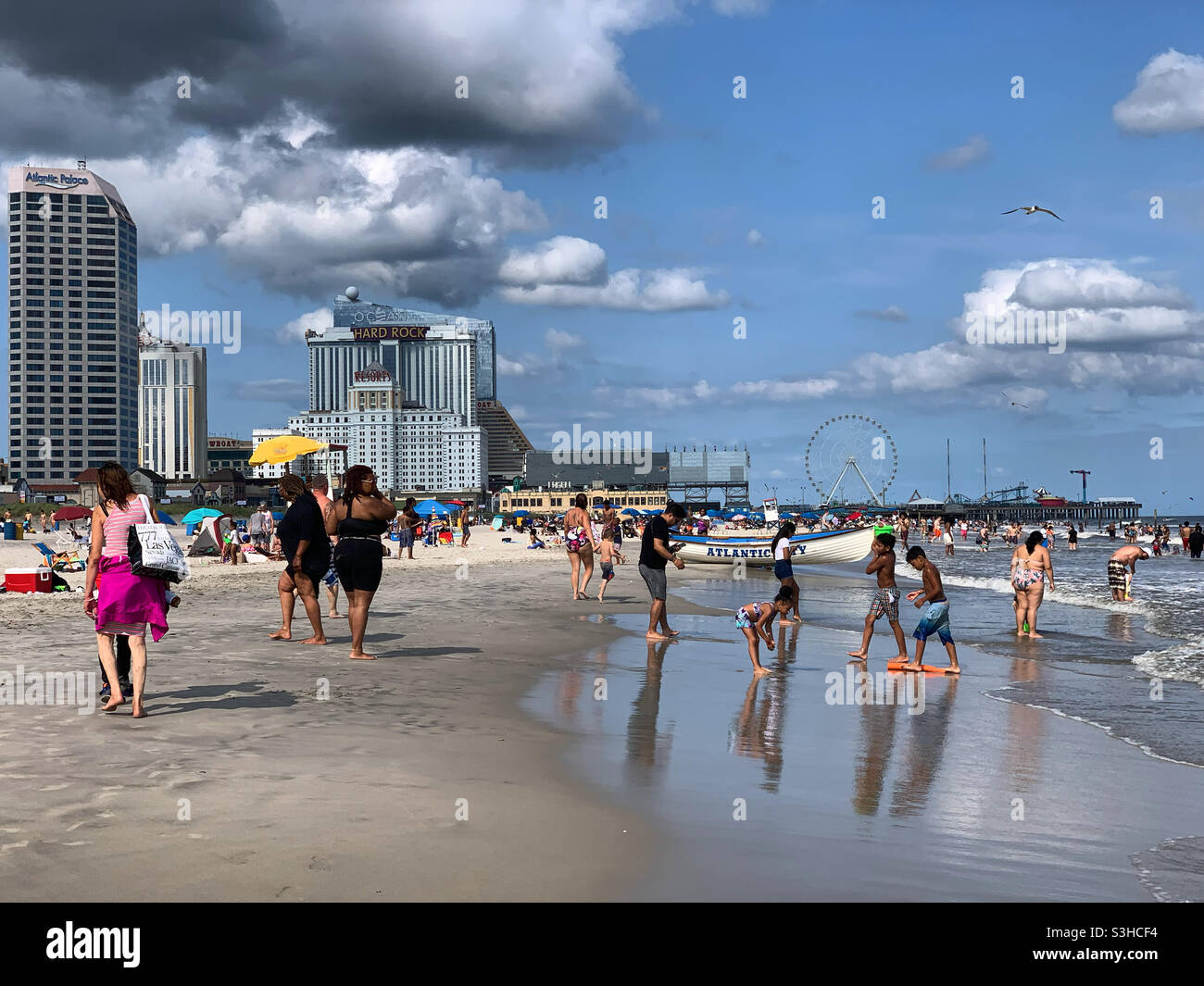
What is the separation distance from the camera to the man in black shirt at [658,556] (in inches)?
541

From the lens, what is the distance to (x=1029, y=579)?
16719 millimetres

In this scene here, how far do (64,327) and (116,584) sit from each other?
20697 cm

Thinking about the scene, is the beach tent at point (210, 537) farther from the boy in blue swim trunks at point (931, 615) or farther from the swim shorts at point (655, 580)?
the boy in blue swim trunks at point (931, 615)

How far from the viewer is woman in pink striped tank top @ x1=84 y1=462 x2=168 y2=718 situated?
25.1 feet

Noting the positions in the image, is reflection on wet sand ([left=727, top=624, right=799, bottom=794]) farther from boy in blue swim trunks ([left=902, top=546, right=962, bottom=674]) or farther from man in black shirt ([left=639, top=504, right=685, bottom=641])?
man in black shirt ([left=639, top=504, right=685, bottom=641])

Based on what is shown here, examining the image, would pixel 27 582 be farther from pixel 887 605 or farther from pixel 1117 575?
pixel 1117 575

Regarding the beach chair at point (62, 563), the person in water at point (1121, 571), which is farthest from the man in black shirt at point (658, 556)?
the beach chair at point (62, 563)

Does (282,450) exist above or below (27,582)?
above

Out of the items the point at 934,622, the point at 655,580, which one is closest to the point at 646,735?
the point at 934,622

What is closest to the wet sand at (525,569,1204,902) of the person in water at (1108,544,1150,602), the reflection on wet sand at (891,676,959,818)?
the reflection on wet sand at (891,676,959,818)

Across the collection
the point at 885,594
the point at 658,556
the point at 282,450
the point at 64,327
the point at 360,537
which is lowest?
the point at 885,594

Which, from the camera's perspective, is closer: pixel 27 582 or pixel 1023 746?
pixel 1023 746
